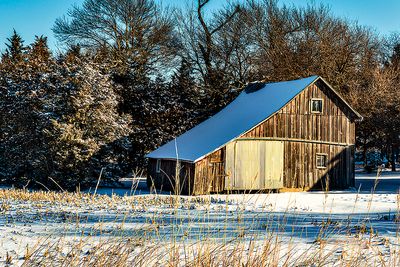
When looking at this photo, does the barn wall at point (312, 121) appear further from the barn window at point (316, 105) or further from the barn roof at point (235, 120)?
the barn roof at point (235, 120)

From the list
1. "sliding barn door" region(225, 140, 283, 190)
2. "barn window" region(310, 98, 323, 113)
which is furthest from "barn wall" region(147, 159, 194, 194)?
"barn window" region(310, 98, 323, 113)

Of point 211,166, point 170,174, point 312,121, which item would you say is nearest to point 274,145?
point 312,121

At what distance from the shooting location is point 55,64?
27344 millimetres

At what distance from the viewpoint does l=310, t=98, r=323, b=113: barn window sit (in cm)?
2555

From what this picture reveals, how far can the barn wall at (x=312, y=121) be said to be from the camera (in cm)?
2416

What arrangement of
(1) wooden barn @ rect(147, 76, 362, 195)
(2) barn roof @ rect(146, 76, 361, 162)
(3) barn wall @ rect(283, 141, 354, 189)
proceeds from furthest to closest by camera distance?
(3) barn wall @ rect(283, 141, 354, 189) < (2) barn roof @ rect(146, 76, 361, 162) < (1) wooden barn @ rect(147, 76, 362, 195)

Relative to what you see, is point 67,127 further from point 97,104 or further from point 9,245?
point 9,245

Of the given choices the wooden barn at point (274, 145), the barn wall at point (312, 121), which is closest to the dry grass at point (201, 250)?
the wooden barn at point (274, 145)

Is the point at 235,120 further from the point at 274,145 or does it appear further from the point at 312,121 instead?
the point at 312,121

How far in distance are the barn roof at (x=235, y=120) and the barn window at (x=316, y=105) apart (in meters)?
1.11

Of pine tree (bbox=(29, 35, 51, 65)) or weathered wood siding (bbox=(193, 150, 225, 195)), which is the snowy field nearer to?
weathered wood siding (bbox=(193, 150, 225, 195))

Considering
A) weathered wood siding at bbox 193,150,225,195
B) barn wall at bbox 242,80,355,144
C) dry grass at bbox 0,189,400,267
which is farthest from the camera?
barn wall at bbox 242,80,355,144

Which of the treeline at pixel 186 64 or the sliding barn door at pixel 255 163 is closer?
the sliding barn door at pixel 255 163

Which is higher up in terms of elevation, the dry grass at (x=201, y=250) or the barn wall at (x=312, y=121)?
the barn wall at (x=312, y=121)
